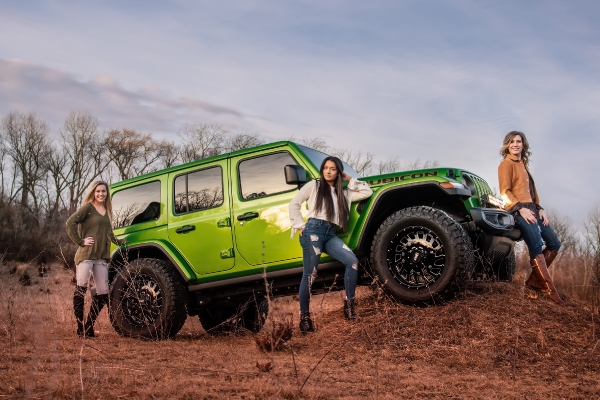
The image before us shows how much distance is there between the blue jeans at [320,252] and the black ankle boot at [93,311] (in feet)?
9.25

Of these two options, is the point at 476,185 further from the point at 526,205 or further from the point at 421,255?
the point at 421,255

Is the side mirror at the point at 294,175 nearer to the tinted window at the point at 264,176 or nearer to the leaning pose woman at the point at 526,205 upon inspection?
the tinted window at the point at 264,176

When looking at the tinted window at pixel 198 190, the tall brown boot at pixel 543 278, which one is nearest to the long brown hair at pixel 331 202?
the tinted window at pixel 198 190

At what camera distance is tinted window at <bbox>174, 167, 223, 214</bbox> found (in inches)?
265

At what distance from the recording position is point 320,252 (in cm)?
560

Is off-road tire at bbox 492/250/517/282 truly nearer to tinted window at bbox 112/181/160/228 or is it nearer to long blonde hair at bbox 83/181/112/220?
tinted window at bbox 112/181/160/228

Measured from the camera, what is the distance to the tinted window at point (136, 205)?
7320 mm

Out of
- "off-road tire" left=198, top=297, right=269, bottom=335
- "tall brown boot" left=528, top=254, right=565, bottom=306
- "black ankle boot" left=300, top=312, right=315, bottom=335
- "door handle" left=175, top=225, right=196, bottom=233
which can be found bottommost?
"off-road tire" left=198, top=297, right=269, bottom=335

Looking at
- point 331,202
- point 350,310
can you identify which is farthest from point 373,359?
point 331,202

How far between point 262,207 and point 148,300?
198cm

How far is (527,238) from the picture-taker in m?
6.03

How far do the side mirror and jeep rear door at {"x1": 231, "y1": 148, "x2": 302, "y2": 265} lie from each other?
36 cm

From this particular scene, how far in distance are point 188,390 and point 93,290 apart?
3.93 meters

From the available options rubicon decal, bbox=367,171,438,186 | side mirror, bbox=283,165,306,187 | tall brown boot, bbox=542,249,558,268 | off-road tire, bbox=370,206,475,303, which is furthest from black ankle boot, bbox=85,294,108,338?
tall brown boot, bbox=542,249,558,268
